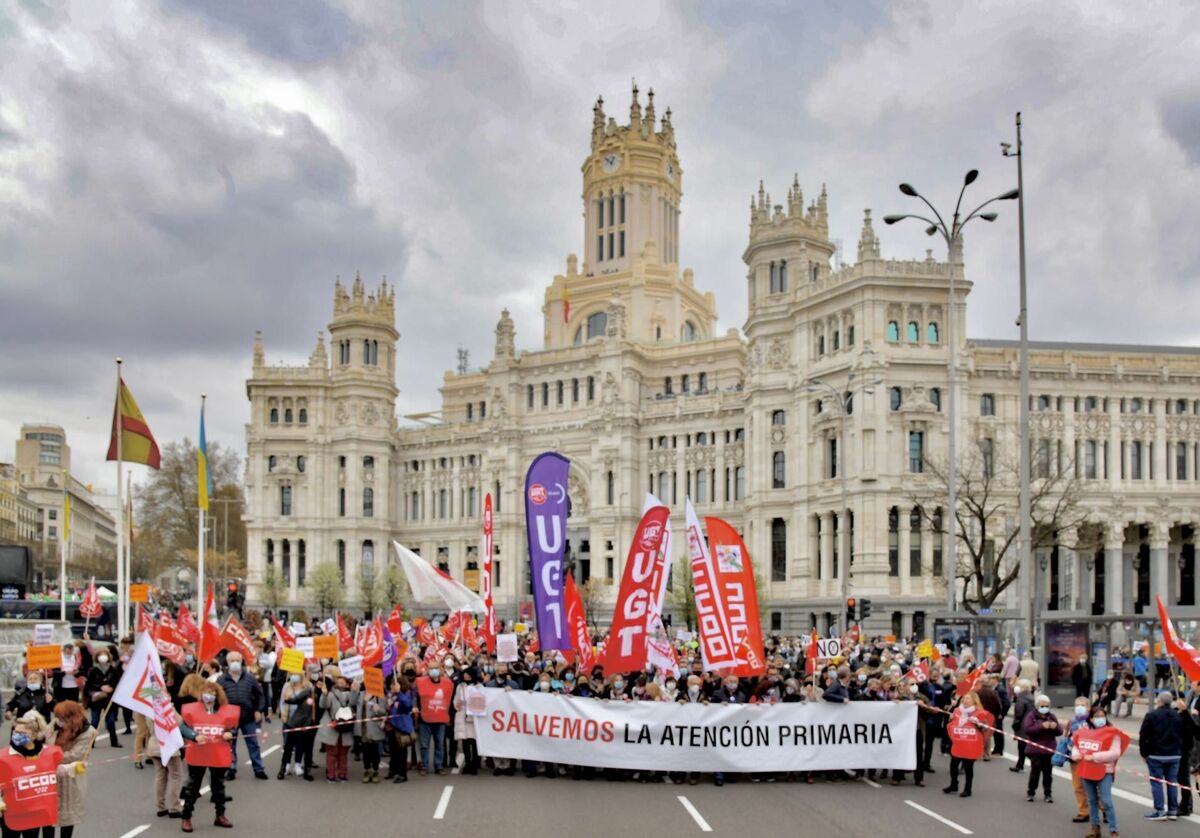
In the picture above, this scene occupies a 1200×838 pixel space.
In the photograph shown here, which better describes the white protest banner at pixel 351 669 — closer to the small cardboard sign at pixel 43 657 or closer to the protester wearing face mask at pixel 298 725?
the protester wearing face mask at pixel 298 725

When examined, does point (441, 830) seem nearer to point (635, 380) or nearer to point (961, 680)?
point (961, 680)

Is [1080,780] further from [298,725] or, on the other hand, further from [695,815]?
[298,725]

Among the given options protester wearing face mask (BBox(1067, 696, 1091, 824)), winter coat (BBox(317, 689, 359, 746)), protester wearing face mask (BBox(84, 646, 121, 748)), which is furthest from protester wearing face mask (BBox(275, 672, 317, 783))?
protester wearing face mask (BBox(1067, 696, 1091, 824))

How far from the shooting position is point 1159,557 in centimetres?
6575

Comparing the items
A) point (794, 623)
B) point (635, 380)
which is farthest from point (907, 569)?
point (635, 380)

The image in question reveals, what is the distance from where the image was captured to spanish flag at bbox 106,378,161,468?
109 ft

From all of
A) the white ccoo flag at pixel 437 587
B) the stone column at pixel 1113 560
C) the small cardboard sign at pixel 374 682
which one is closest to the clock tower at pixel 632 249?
the stone column at pixel 1113 560

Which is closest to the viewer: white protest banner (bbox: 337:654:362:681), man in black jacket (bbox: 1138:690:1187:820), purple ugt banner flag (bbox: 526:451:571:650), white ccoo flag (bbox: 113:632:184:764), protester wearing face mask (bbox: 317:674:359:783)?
white ccoo flag (bbox: 113:632:184:764)

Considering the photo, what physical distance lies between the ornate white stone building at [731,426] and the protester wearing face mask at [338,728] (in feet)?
133

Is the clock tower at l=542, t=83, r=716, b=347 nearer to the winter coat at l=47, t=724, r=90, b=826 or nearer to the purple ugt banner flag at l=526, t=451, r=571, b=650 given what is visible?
the purple ugt banner flag at l=526, t=451, r=571, b=650

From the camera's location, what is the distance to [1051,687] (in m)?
28.0

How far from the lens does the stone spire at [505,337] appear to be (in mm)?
93312

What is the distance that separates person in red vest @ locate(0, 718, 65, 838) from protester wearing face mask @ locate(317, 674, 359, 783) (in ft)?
25.4

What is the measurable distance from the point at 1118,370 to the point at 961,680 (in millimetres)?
50435
